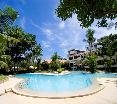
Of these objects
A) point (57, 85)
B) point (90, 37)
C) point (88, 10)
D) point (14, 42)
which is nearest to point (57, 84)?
point (57, 85)

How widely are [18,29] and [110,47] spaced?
74.9 feet

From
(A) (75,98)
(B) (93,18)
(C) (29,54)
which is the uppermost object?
(C) (29,54)

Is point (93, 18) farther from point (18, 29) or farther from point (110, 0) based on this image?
point (18, 29)

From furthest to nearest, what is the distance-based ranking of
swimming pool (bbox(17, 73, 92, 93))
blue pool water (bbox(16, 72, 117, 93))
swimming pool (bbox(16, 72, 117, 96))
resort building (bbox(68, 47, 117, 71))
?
resort building (bbox(68, 47, 117, 71)) < blue pool water (bbox(16, 72, 117, 93)) < swimming pool (bbox(17, 73, 92, 93)) < swimming pool (bbox(16, 72, 117, 96))

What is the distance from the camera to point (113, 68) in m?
58.4

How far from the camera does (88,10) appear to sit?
794 centimetres

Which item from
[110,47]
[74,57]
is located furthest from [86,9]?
[74,57]

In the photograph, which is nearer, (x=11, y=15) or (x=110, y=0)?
(x=110, y=0)

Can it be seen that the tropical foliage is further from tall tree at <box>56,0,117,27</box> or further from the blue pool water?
tall tree at <box>56,0,117,27</box>

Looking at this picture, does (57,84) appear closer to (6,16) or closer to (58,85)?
(58,85)

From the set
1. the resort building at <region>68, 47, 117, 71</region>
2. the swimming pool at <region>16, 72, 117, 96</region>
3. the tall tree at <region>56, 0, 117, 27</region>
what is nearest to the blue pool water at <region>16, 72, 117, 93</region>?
the swimming pool at <region>16, 72, 117, 96</region>

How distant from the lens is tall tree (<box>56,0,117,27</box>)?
7.52 metres

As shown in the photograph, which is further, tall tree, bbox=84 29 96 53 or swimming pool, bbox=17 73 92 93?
tall tree, bbox=84 29 96 53

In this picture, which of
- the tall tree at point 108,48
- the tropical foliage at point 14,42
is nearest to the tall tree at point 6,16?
the tropical foliage at point 14,42
